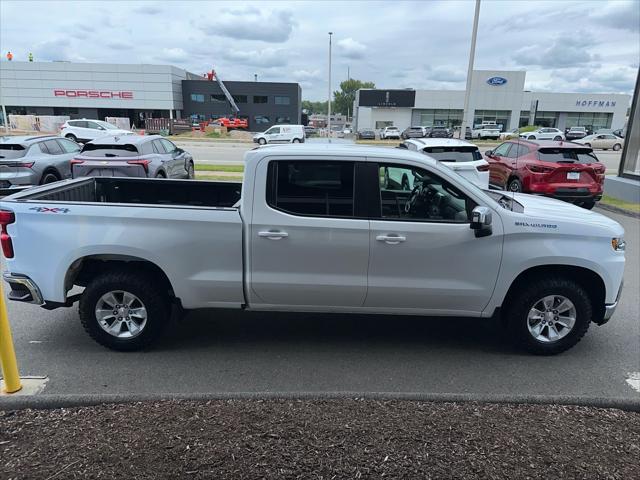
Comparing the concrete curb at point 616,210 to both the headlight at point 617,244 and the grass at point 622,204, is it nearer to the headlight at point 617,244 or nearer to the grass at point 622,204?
the grass at point 622,204

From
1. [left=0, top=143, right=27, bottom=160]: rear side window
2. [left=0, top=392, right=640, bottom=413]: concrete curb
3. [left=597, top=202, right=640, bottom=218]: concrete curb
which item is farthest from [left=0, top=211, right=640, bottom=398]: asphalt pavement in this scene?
[left=0, top=143, right=27, bottom=160]: rear side window

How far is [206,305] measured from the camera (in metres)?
4.30

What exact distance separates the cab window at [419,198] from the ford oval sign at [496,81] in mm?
67254

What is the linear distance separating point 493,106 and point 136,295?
69.1 m

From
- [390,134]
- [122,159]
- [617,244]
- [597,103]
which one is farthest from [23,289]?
[597,103]

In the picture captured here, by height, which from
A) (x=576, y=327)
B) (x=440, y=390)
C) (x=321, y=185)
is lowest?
(x=440, y=390)

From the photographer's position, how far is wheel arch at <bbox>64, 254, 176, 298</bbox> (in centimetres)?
418

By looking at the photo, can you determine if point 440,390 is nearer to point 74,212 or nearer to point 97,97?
point 74,212

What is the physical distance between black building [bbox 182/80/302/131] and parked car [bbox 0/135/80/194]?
54244mm

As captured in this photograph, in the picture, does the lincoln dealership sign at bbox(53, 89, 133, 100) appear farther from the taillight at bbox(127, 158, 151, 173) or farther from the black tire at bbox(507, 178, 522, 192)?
the black tire at bbox(507, 178, 522, 192)

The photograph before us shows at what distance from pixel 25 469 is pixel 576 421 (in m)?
3.41

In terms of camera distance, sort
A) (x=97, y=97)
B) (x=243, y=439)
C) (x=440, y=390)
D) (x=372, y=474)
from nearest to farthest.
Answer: (x=372, y=474) < (x=243, y=439) < (x=440, y=390) < (x=97, y=97)

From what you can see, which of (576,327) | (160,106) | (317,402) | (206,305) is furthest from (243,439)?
(160,106)

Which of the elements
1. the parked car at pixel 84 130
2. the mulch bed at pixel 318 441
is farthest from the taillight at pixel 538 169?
the parked car at pixel 84 130
